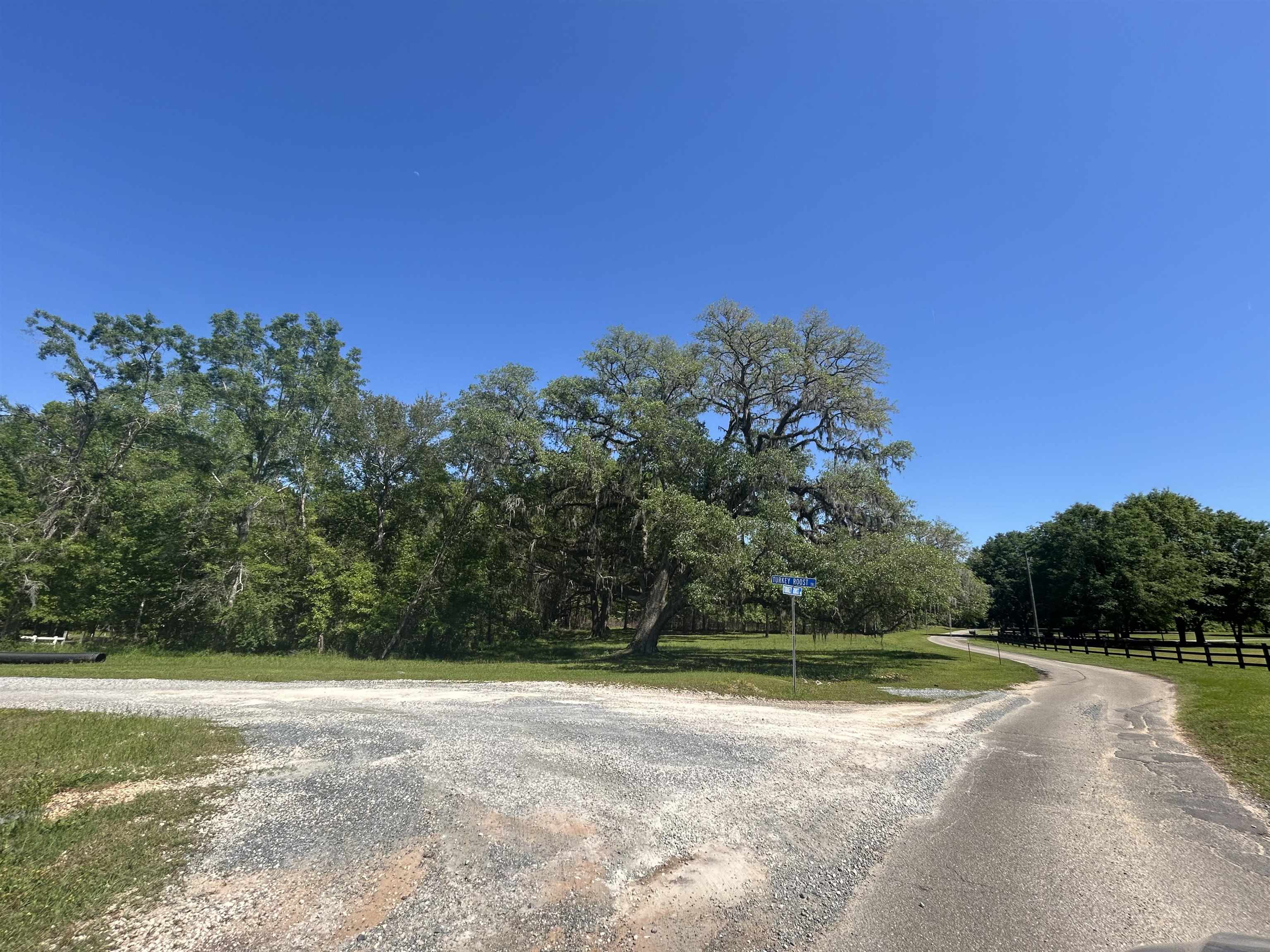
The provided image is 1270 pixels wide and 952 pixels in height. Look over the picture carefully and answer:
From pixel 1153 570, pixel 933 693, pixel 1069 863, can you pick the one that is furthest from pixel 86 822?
pixel 1153 570

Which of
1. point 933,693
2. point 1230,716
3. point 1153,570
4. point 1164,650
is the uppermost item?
point 1153,570

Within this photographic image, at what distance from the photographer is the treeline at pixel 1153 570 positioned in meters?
46.6

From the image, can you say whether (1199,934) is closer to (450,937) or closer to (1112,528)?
(450,937)

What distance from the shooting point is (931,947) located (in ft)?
11.2

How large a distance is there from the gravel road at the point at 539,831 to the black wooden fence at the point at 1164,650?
963 inches

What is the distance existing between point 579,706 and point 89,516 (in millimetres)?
31744

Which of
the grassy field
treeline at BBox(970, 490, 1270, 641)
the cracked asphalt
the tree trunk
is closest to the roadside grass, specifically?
the cracked asphalt

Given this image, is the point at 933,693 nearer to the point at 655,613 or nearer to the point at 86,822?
the point at 655,613

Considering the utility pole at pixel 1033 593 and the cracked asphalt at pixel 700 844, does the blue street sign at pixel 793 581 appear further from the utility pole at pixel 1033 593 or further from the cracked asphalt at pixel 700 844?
the utility pole at pixel 1033 593

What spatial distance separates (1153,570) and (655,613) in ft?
151

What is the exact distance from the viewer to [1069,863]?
461 cm

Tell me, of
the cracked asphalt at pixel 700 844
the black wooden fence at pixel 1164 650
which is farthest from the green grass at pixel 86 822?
the black wooden fence at pixel 1164 650

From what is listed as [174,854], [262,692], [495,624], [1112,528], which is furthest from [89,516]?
[1112,528]

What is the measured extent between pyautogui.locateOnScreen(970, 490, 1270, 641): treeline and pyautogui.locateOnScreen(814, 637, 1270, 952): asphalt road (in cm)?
3890
